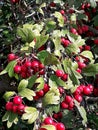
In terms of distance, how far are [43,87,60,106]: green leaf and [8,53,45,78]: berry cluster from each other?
0.43 feet

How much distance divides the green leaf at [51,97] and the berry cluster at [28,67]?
132 millimetres

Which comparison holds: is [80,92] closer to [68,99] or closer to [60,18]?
[68,99]

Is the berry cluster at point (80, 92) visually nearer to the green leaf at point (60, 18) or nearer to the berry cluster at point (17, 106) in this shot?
the berry cluster at point (17, 106)

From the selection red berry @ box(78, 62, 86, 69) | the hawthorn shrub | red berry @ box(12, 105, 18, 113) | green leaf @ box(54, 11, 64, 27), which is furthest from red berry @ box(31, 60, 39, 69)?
green leaf @ box(54, 11, 64, 27)

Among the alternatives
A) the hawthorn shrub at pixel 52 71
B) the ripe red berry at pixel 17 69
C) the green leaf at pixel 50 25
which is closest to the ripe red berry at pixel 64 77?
the hawthorn shrub at pixel 52 71

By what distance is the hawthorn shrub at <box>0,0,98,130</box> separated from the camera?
1.98 meters

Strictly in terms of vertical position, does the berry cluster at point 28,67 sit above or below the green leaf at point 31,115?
above

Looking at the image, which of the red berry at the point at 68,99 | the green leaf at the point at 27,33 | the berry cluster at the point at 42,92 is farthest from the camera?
the green leaf at the point at 27,33

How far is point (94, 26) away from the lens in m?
2.98

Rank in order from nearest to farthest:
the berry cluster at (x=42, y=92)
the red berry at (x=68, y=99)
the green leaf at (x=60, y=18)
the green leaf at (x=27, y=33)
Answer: the berry cluster at (x=42, y=92)
the red berry at (x=68, y=99)
the green leaf at (x=27, y=33)
the green leaf at (x=60, y=18)

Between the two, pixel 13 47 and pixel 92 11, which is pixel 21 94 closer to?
pixel 13 47

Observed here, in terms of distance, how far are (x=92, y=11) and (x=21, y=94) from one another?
4.28 feet

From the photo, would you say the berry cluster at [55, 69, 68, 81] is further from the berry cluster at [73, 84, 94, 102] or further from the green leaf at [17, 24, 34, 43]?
the green leaf at [17, 24, 34, 43]

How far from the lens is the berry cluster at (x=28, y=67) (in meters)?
2.03
